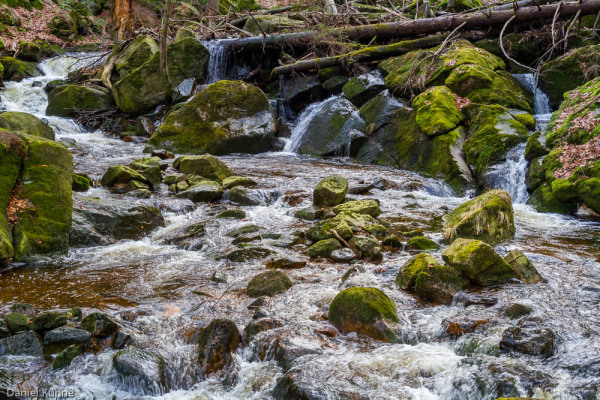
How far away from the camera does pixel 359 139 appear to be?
12.9 m

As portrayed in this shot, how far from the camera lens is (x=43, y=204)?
249 inches

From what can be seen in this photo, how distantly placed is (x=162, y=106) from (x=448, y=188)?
36.8 feet

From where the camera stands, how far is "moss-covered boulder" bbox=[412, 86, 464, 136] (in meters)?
11.2

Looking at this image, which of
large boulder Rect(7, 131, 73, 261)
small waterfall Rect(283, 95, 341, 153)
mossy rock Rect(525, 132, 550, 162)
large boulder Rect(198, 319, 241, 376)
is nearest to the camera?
large boulder Rect(198, 319, 241, 376)

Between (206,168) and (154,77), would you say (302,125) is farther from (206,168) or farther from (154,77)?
(154,77)

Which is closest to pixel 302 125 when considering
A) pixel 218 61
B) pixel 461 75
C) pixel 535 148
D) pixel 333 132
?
pixel 333 132

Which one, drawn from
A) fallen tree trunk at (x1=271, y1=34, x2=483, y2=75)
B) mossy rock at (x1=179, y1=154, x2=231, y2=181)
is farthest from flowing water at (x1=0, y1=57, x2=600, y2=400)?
fallen tree trunk at (x1=271, y1=34, x2=483, y2=75)

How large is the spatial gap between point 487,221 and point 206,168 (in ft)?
20.6

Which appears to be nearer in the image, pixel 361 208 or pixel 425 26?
pixel 361 208

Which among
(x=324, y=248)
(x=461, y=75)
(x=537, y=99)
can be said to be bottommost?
(x=324, y=248)

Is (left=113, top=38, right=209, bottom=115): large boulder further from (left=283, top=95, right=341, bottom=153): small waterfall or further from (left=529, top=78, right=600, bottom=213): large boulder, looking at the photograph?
(left=529, top=78, right=600, bottom=213): large boulder

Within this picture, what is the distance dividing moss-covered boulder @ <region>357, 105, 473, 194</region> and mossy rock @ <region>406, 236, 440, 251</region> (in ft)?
12.5

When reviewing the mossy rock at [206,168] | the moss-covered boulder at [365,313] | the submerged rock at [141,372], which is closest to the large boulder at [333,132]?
the mossy rock at [206,168]

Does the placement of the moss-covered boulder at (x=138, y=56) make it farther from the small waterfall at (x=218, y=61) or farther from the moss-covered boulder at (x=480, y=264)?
the moss-covered boulder at (x=480, y=264)
